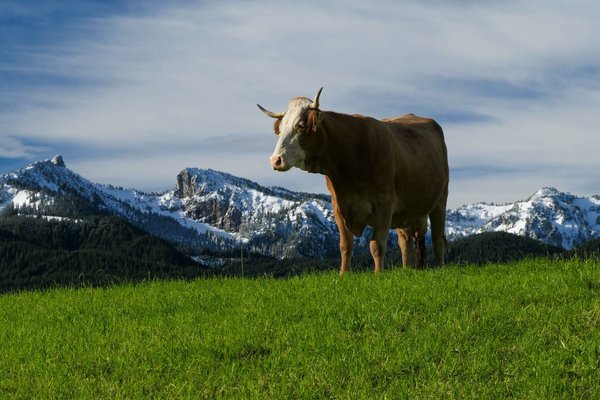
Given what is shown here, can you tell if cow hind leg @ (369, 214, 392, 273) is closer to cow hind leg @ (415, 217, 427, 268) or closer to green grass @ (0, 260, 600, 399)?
green grass @ (0, 260, 600, 399)

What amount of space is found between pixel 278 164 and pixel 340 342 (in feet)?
15.1

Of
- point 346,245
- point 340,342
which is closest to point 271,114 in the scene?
point 346,245

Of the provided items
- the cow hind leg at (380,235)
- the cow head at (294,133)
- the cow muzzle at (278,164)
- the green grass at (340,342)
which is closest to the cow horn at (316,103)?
the cow head at (294,133)

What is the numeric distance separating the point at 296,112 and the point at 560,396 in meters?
7.53

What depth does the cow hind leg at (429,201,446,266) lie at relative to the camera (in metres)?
18.6

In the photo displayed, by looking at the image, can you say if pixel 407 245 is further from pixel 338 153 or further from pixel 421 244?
pixel 338 153

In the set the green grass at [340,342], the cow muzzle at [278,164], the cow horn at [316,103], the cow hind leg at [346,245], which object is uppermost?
the cow horn at [316,103]

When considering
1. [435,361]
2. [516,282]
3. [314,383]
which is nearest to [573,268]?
[516,282]

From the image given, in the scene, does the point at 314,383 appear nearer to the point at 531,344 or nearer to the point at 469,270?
the point at 531,344

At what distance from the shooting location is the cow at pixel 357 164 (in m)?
14.2

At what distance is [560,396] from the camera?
8570 millimetres

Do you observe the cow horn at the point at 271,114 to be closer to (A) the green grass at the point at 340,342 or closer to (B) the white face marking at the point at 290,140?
(B) the white face marking at the point at 290,140

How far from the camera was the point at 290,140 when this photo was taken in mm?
14078

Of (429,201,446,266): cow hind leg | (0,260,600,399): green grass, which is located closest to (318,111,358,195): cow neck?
(0,260,600,399): green grass
